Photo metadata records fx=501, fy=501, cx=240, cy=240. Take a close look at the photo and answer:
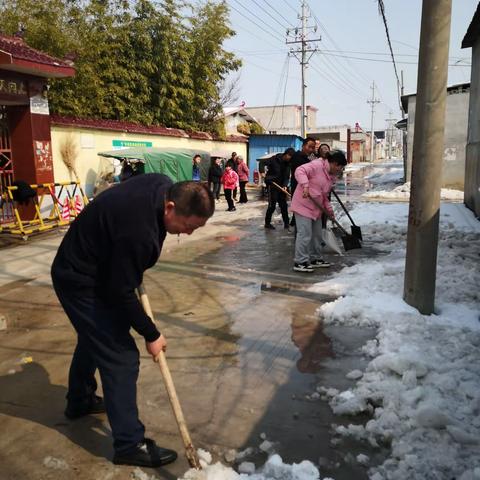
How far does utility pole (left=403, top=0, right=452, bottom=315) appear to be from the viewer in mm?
4414

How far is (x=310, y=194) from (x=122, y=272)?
443cm

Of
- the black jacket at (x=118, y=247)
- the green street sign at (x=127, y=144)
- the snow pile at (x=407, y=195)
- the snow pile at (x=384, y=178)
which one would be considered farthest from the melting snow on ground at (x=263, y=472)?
the snow pile at (x=384, y=178)

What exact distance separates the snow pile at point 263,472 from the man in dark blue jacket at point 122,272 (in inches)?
9.0

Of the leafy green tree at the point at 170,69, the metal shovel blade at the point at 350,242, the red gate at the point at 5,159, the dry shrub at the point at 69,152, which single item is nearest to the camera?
the metal shovel blade at the point at 350,242

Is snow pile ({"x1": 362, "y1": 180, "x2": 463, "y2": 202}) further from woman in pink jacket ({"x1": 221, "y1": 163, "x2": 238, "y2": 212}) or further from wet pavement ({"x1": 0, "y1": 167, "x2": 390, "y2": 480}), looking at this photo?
wet pavement ({"x1": 0, "y1": 167, "x2": 390, "y2": 480})

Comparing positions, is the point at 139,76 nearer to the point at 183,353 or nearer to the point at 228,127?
the point at 228,127

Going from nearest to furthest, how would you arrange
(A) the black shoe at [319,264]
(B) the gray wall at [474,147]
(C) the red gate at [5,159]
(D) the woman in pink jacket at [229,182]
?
(A) the black shoe at [319,264]
(C) the red gate at [5,159]
(B) the gray wall at [474,147]
(D) the woman in pink jacket at [229,182]

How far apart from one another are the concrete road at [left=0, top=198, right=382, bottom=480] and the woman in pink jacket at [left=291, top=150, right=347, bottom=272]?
40 cm

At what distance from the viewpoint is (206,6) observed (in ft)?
79.2

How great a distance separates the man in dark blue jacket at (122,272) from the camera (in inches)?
92.7

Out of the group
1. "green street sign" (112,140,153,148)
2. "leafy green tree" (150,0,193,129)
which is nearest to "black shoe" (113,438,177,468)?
"green street sign" (112,140,153,148)

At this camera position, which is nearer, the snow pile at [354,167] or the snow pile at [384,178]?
the snow pile at [384,178]

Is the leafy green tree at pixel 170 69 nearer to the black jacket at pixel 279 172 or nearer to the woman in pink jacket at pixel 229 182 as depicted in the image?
the woman in pink jacket at pixel 229 182

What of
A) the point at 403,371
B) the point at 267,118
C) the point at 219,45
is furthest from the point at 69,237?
the point at 267,118
